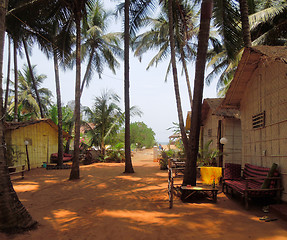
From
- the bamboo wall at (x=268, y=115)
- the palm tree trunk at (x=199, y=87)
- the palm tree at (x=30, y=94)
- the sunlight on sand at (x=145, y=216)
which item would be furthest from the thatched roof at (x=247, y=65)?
the palm tree at (x=30, y=94)

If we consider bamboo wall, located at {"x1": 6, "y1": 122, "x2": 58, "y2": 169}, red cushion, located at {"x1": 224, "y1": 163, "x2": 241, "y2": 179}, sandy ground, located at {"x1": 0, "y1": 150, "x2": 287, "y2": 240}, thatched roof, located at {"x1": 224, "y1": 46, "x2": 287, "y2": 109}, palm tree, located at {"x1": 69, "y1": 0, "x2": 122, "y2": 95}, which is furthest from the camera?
palm tree, located at {"x1": 69, "y1": 0, "x2": 122, "y2": 95}

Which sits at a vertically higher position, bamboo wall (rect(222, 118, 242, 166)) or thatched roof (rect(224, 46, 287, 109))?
thatched roof (rect(224, 46, 287, 109))

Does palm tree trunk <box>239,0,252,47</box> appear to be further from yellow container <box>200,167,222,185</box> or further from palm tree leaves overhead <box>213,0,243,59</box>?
yellow container <box>200,167,222,185</box>

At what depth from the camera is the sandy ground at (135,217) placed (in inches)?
144

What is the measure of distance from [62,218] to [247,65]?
238 inches

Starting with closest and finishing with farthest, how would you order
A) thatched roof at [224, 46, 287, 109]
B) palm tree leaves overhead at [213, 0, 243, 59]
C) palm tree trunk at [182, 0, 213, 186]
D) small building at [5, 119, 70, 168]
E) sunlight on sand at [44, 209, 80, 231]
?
sunlight on sand at [44, 209, 80, 231], thatched roof at [224, 46, 287, 109], palm tree trunk at [182, 0, 213, 186], palm tree leaves overhead at [213, 0, 243, 59], small building at [5, 119, 70, 168]

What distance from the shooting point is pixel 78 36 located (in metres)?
10.2

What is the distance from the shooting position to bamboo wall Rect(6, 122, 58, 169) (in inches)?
492

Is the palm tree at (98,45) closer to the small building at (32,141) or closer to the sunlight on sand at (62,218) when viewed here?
the small building at (32,141)

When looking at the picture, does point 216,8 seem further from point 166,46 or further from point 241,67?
point 166,46

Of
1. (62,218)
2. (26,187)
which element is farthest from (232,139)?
(26,187)

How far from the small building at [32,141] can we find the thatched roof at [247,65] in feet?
33.2

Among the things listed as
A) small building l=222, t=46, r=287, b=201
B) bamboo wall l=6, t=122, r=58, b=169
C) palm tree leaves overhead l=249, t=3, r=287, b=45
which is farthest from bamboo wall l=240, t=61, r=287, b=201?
bamboo wall l=6, t=122, r=58, b=169

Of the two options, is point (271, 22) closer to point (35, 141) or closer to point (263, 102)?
point (263, 102)
